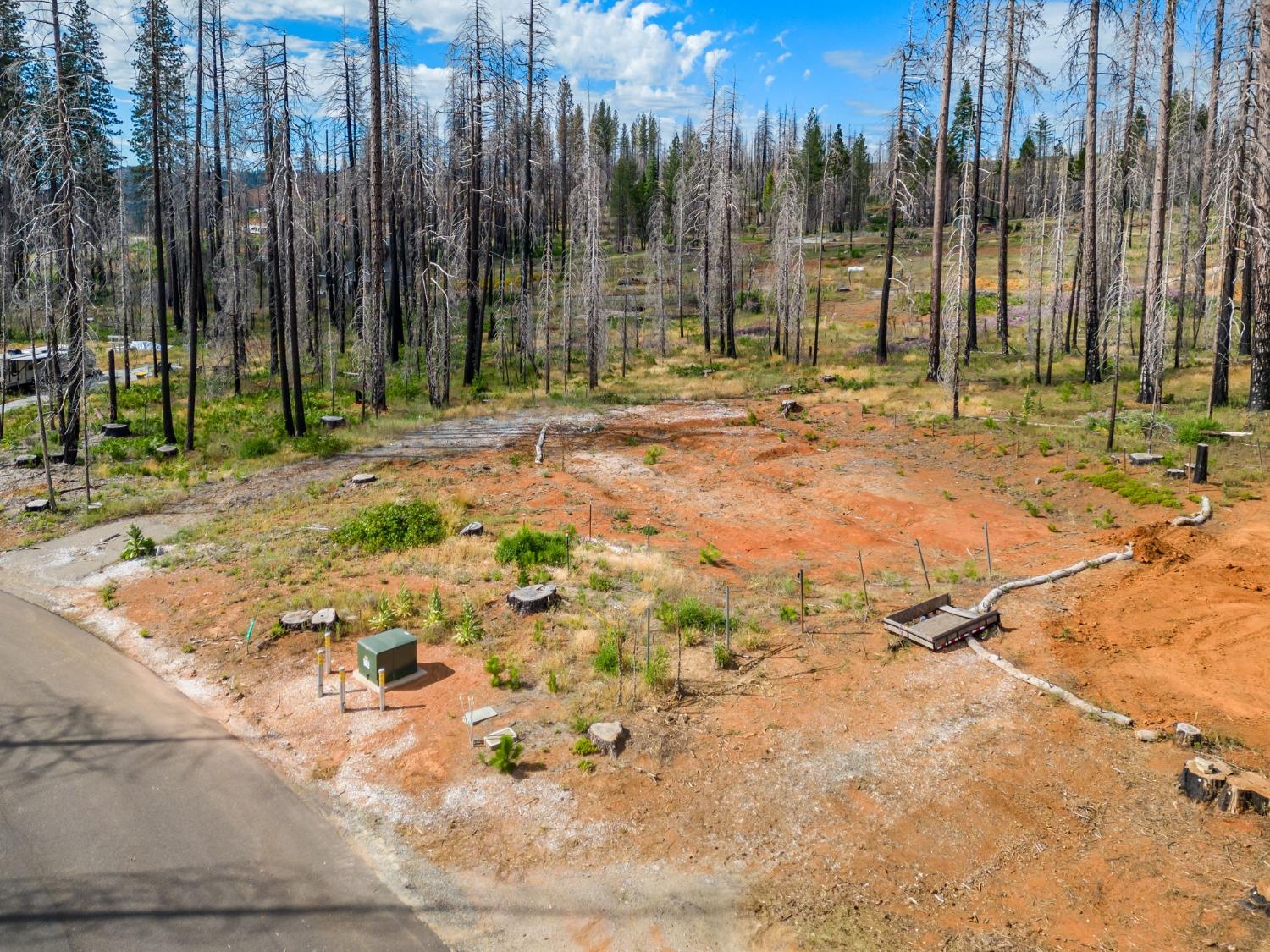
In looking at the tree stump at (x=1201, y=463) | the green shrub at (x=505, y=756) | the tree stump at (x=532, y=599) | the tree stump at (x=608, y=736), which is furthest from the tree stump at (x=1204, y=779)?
the tree stump at (x=1201, y=463)

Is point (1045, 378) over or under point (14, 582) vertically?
over

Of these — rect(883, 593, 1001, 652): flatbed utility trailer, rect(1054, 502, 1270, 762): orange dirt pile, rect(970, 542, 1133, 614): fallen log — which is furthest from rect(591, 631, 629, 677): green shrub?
rect(1054, 502, 1270, 762): orange dirt pile

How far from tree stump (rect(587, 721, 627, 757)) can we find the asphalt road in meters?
2.98

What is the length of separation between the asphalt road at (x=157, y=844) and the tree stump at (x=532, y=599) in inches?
189

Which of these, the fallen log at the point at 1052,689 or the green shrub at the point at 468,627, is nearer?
the fallen log at the point at 1052,689

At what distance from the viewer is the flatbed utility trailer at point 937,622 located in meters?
12.1

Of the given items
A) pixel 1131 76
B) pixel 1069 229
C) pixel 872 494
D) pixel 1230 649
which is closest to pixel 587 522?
pixel 872 494

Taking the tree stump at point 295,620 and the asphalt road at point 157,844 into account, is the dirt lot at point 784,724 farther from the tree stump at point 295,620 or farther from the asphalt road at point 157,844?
the asphalt road at point 157,844

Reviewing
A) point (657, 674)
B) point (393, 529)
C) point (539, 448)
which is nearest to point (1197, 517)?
point (657, 674)

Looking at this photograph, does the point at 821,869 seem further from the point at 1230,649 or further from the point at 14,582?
the point at 14,582

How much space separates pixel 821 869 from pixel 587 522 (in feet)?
37.4

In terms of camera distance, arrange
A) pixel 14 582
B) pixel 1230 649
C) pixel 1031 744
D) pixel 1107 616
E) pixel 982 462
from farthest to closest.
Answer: pixel 982 462
pixel 14 582
pixel 1107 616
pixel 1230 649
pixel 1031 744

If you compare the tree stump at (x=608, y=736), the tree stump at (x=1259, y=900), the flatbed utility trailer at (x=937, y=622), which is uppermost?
the flatbed utility trailer at (x=937, y=622)

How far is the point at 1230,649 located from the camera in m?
11.7
